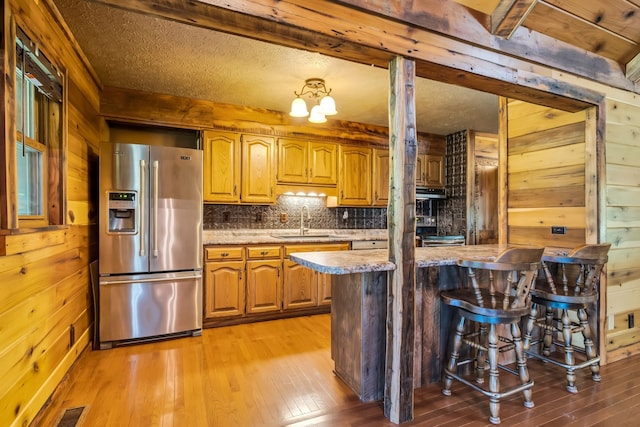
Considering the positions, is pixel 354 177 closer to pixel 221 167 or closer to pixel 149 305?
pixel 221 167

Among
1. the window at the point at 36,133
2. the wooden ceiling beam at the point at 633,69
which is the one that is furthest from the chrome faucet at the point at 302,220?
the wooden ceiling beam at the point at 633,69

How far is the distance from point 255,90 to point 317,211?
1864 millimetres

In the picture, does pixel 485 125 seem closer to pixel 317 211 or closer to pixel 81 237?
pixel 317 211

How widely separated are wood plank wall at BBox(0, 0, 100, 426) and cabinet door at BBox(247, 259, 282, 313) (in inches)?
56.9

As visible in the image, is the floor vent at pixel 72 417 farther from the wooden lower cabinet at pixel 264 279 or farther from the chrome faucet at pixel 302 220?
the chrome faucet at pixel 302 220

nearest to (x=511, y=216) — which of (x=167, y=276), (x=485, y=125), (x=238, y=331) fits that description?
(x=485, y=125)

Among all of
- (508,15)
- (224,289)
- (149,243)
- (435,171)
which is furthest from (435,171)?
(149,243)

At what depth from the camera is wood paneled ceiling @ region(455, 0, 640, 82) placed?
76.2 inches

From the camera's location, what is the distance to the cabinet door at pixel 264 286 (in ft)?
11.6

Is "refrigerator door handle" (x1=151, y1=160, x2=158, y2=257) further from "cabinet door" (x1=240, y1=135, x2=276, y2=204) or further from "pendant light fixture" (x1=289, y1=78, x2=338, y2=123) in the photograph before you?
"pendant light fixture" (x1=289, y1=78, x2=338, y2=123)

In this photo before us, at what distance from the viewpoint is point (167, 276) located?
3.05 m

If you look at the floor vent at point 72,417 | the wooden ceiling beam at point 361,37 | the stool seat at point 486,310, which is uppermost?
the wooden ceiling beam at point 361,37

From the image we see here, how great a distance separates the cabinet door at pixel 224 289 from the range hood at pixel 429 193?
2.99m

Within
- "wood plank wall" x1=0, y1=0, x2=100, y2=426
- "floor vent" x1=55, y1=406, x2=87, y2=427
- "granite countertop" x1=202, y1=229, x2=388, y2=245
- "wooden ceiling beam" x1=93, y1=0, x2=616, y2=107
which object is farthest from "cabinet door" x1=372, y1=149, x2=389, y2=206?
"floor vent" x1=55, y1=406, x2=87, y2=427
